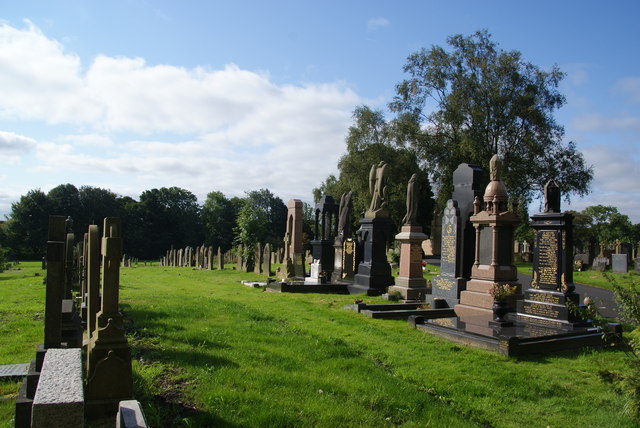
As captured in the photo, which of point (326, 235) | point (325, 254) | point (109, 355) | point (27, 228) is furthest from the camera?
point (27, 228)

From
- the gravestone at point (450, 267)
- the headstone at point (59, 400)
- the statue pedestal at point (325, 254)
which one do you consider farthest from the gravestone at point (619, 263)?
the headstone at point (59, 400)

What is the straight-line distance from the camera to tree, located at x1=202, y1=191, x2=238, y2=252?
74188 millimetres

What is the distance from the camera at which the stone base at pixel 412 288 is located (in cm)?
1494

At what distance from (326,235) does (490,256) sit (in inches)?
407

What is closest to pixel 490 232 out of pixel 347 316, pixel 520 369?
pixel 347 316

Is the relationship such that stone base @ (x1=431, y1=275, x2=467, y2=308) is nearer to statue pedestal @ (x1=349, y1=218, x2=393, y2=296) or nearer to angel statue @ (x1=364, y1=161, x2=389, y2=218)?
statue pedestal @ (x1=349, y1=218, x2=393, y2=296)

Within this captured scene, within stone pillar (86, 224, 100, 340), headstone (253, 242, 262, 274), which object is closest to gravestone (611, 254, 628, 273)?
headstone (253, 242, 262, 274)

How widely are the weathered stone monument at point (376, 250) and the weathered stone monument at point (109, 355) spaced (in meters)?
11.9

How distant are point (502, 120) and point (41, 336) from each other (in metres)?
29.3

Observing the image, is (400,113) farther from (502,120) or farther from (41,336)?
(41,336)

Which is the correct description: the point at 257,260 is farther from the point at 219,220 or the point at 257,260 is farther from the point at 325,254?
the point at 219,220

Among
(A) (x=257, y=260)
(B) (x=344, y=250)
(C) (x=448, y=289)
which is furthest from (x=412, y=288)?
(A) (x=257, y=260)

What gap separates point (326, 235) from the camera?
22.1 meters

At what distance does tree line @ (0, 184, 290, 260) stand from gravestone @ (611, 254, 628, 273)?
3249 centimetres
